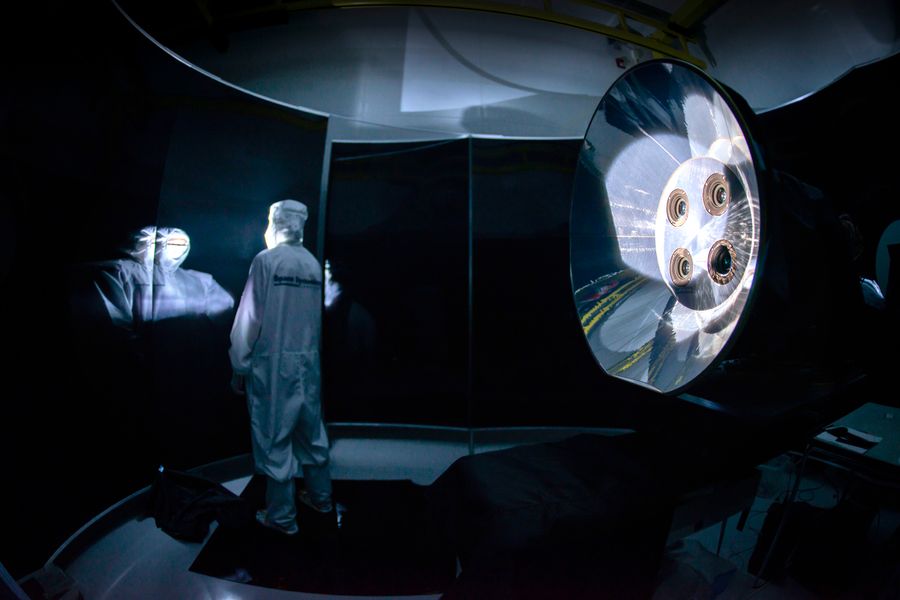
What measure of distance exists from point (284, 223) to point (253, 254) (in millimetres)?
231

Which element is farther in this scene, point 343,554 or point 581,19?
point 581,19

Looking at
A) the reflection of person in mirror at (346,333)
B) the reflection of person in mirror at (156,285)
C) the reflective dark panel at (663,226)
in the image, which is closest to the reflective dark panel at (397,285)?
the reflection of person in mirror at (346,333)

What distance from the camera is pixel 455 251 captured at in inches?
94.7

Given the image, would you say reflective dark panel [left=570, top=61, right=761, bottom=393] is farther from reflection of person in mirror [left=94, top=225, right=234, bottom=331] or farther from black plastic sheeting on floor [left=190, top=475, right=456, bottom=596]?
reflection of person in mirror [left=94, top=225, right=234, bottom=331]

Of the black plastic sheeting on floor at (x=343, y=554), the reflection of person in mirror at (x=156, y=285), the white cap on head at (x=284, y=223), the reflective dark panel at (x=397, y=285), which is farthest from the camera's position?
the reflective dark panel at (x=397, y=285)

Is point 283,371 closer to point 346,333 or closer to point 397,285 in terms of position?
point 346,333

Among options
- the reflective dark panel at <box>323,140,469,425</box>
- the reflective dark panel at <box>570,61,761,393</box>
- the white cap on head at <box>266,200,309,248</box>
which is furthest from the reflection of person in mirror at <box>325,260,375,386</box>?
the reflective dark panel at <box>570,61,761,393</box>

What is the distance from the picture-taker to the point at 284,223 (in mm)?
1820

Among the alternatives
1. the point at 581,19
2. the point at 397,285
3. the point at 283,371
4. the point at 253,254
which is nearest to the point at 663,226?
the point at 581,19

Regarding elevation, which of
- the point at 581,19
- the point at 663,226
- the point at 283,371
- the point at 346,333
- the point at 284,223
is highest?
the point at 581,19

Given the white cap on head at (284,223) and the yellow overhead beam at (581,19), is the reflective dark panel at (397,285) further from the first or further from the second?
the yellow overhead beam at (581,19)

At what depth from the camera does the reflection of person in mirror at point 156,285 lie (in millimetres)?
1473

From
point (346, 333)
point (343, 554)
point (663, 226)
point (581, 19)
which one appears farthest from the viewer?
point (346, 333)

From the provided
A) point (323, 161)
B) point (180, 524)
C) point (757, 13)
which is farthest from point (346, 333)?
point (757, 13)
